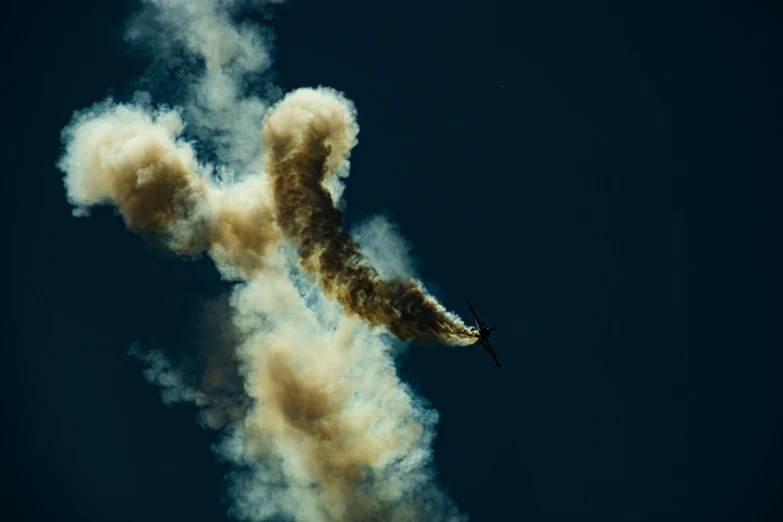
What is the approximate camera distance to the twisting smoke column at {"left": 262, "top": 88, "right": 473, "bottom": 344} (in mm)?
37125

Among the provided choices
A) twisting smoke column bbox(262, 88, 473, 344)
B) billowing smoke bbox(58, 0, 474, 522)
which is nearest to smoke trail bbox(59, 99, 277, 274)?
billowing smoke bbox(58, 0, 474, 522)

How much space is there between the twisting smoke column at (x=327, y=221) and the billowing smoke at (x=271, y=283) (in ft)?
0.26

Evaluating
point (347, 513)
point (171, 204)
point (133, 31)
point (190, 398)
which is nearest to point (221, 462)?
Result: point (190, 398)

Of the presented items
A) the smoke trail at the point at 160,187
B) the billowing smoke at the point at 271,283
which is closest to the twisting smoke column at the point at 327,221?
the billowing smoke at the point at 271,283

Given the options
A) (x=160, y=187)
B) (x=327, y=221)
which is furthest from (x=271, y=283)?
(x=160, y=187)

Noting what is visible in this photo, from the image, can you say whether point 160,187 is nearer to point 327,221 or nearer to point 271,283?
point 271,283

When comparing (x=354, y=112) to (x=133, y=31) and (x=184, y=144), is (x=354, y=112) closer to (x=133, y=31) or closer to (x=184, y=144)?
(x=184, y=144)

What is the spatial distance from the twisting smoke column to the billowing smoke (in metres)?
0.08

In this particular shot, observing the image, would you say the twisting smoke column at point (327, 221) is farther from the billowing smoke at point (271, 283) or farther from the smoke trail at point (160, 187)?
the smoke trail at point (160, 187)

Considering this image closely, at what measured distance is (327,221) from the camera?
3903cm

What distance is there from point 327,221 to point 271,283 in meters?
7.84

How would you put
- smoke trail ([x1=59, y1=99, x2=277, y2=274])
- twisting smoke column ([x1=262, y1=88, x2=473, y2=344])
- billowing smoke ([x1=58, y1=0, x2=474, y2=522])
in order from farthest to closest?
smoke trail ([x1=59, y1=99, x2=277, y2=274]) < billowing smoke ([x1=58, y1=0, x2=474, y2=522]) < twisting smoke column ([x1=262, y1=88, x2=473, y2=344])

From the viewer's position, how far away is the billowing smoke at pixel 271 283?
Answer: 39594 mm

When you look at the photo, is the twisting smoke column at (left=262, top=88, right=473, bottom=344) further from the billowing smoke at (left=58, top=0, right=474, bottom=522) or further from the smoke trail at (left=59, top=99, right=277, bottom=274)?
the smoke trail at (left=59, top=99, right=277, bottom=274)
